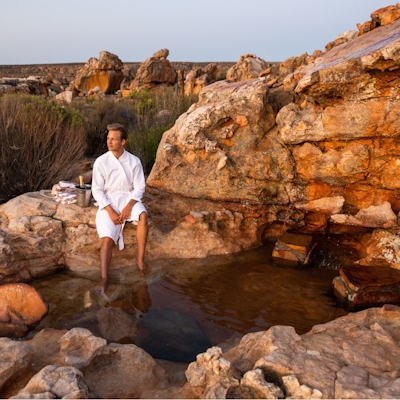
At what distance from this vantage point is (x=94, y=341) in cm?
282

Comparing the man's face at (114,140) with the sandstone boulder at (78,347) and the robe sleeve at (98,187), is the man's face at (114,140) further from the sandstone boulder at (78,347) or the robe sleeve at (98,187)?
the sandstone boulder at (78,347)

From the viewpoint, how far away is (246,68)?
32.0ft

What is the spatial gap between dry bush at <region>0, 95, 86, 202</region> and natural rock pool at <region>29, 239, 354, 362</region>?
2.30m

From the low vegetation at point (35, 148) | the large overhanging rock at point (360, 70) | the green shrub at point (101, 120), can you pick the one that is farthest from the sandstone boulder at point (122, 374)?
the green shrub at point (101, 120)

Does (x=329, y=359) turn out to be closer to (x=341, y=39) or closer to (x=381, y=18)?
A: (x=381, y=18)

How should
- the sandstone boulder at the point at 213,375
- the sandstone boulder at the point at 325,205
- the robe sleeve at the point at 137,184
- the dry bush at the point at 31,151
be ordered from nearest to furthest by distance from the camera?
the sandstone boulder at the point at 213,375
the robe sleeve at the point at 137,184
the sandstone boulder at the point at 325,205
the dry bush at the point at 31,151

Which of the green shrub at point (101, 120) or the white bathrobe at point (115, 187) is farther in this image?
the green shrub at point (101, 120)

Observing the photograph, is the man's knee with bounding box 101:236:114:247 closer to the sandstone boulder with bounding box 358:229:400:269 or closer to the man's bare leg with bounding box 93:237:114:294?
the man's bare leg with bounding box 93:237:114:294

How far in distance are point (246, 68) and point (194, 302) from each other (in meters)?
7.05

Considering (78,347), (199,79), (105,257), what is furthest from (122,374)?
(199,79)

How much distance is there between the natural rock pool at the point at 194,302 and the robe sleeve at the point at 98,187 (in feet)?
2.73

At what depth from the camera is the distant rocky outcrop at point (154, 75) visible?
25000mm

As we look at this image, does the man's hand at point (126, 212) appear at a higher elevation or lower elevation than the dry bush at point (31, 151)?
lower

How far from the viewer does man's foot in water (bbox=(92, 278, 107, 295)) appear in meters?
4.23
